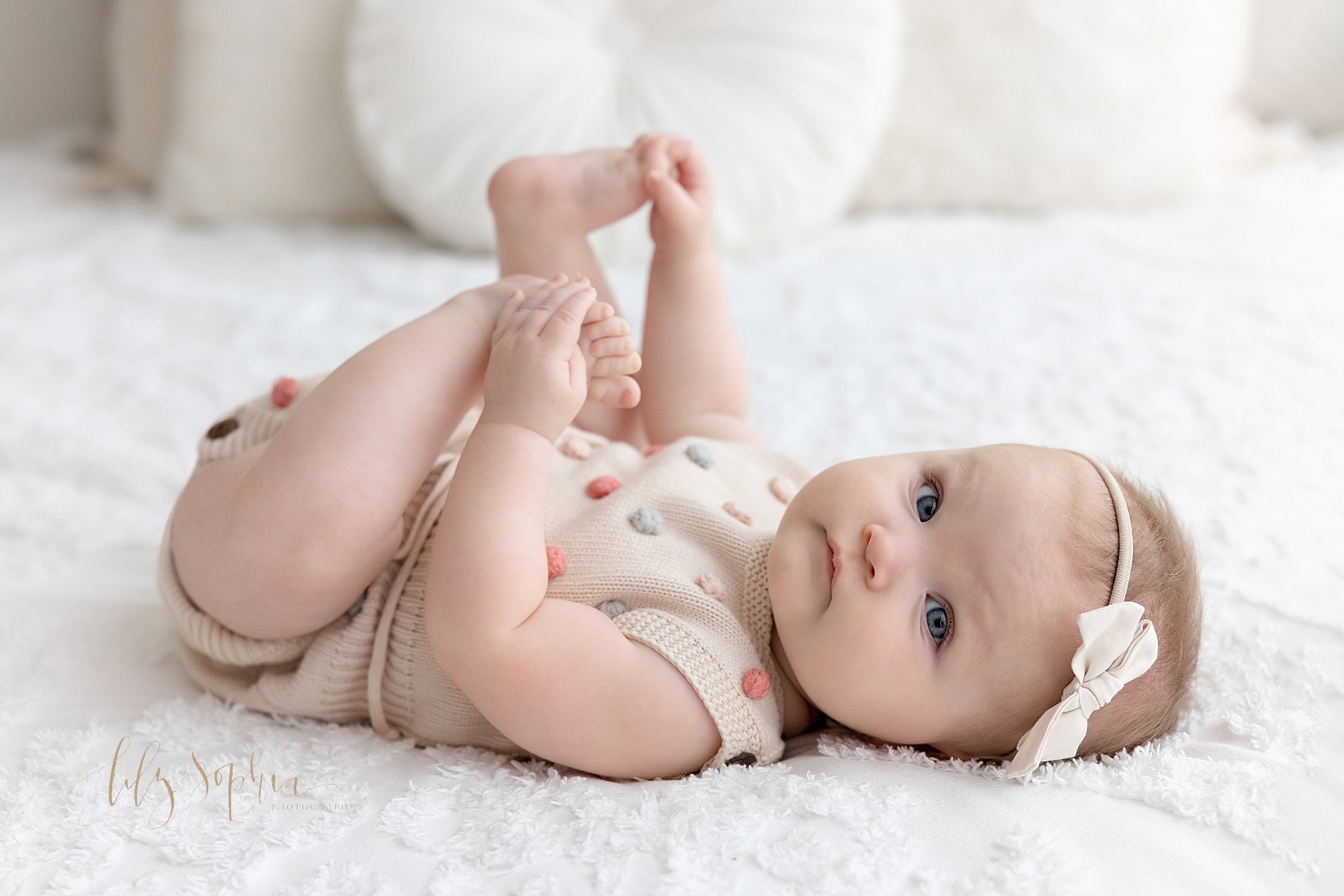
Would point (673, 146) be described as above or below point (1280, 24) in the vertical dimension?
below

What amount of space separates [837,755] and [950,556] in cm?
18

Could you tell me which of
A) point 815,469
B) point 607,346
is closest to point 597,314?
point 607,346

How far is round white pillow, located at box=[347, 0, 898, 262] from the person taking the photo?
70.0 inches

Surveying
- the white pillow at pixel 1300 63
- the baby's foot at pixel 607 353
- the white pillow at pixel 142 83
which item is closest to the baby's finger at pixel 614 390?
the baby's foot at pixel 607 353

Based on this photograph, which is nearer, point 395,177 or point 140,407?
point 140,407

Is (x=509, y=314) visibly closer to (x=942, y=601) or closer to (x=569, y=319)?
(x=569, y=319)

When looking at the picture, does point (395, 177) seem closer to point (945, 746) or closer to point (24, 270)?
point (24, 270)

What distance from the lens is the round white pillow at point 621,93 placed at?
178cm

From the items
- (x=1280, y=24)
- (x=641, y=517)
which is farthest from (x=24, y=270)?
(x=1280, y=24)

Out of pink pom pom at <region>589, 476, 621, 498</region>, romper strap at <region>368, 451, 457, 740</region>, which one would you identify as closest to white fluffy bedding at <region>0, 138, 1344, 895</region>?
romper strap at <region>368, 451, 457, 740</region>

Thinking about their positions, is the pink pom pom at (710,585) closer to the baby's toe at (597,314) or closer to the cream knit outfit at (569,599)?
the cream knit outfit at (569,599)

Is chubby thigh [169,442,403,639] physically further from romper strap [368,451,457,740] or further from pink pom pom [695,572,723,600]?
pink pom pom [695,572,723,600]

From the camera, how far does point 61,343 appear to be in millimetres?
1540

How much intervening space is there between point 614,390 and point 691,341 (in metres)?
0.32
